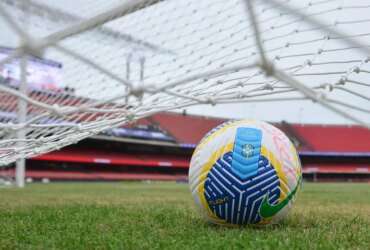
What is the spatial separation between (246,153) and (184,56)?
A: 7.24 feet

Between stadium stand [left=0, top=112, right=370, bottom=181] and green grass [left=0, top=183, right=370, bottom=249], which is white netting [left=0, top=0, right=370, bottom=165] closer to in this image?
green grass [left=0, top=183, right=370, bottom=249]

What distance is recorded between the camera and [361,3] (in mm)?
3785

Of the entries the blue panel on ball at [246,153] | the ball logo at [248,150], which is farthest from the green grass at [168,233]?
the ball logo at [248,150]

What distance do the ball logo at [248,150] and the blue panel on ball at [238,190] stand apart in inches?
3.1

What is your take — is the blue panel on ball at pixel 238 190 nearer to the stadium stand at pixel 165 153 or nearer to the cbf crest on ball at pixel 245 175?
the cbf crest on ball at pixel 245 175

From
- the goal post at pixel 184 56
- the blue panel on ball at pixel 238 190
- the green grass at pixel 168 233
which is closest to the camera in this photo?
the goal post at pixel 184 56

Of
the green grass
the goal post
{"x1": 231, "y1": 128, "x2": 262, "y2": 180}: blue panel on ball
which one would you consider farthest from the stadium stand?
{"x1": 231, "y1": 128, "x2": 262, "y2": 180}: blue panel on ball

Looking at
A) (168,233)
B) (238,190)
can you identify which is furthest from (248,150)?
(168,233)

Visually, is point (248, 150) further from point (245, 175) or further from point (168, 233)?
point (168, 233)

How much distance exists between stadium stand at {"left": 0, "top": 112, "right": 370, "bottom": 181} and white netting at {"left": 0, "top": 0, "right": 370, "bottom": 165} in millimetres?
23988

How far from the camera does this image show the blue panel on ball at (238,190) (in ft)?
11.0

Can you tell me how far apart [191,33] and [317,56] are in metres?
2.17

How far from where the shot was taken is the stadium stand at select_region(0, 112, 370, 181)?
32750 mm

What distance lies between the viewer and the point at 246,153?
3400mm
